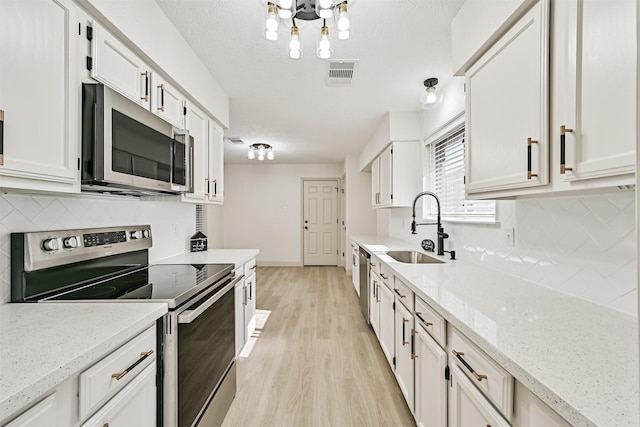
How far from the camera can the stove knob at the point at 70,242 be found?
4.85 ft

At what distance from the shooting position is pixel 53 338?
3.03 feet

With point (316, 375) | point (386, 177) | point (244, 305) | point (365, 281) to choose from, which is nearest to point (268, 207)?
point (386, 177)

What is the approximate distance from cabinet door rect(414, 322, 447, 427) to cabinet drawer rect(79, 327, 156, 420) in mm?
1200

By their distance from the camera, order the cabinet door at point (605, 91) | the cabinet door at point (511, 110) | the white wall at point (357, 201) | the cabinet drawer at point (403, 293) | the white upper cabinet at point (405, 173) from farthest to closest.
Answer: the white wall at point (357, 201) → the white upper cabinet at point (405, 173) → the cabinet drawer at point (403, 293) → the cabinet door at point (511, 110) → the cabinet door at point (605, 91)

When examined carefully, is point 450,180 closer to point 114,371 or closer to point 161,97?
point 161,97

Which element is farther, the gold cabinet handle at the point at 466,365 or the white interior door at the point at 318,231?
the white interior door at the point at 318,231

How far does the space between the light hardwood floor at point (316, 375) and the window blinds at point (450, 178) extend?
146cm

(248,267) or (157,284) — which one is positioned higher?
(157,284)

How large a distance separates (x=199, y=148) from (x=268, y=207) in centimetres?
488

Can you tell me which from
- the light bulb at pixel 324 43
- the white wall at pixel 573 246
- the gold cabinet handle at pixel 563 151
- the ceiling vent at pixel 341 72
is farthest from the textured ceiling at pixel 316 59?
the white wall at pixel 573 246

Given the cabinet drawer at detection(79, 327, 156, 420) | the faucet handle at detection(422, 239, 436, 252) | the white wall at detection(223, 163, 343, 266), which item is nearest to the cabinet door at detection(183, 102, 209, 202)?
the cabinet drawer at detection(79, 327, 156, 420)

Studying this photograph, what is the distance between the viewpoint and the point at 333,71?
8.19 ft

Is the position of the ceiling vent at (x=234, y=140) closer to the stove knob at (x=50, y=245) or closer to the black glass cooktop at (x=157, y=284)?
the black glass cooktop at (x=157, y=284)

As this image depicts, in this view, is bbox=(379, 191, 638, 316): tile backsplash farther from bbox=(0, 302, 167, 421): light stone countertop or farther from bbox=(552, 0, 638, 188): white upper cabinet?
bbox=(0, 302, 167, 421): light stone countertop
